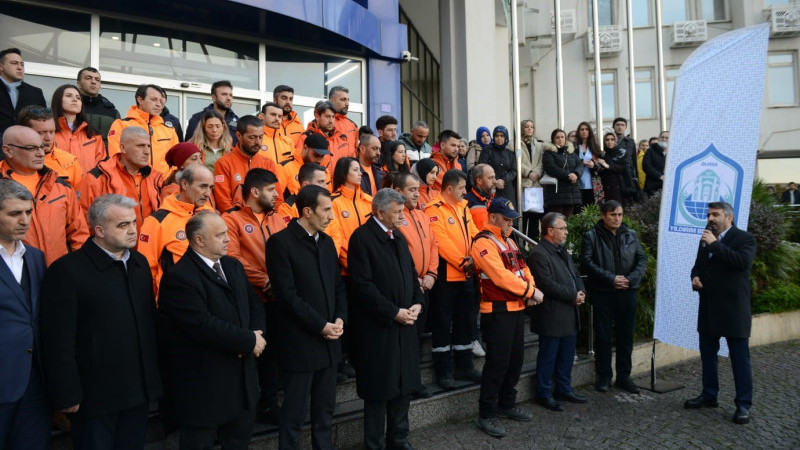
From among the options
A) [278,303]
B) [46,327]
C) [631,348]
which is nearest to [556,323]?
[631,348]

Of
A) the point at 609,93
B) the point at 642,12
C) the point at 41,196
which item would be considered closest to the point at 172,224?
the point at 41,196

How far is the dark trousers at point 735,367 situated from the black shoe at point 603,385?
37.5 inches

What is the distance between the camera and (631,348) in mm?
6598

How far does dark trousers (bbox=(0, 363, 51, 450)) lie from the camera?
312 cm

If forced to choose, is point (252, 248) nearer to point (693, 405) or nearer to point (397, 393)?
point (397, 393)

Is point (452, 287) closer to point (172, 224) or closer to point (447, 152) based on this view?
point (447, 152)

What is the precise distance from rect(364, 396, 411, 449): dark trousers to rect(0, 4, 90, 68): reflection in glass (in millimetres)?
7027

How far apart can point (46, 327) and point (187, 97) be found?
23.1 feet

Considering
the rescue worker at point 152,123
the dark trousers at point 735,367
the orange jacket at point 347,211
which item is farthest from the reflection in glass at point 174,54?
the dark trousers at point 735,367

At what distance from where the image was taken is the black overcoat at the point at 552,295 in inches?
230

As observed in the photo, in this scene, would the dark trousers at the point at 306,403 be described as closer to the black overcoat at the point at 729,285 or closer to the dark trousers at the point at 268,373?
the dark trousers at the point at 268,373

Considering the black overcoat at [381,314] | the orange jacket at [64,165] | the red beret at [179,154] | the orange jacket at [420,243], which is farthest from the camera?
the orange jacket at [420,243]

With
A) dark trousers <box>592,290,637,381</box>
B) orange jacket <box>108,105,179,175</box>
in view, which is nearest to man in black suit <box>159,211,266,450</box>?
orange jacket <box>108,105,179,175</box>

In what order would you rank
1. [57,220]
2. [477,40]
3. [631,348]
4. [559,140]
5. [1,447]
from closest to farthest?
[1,447]
[57,220]
[631,348]
[559,140]
[477,40]
